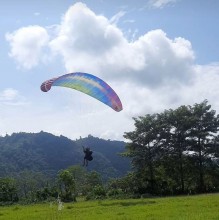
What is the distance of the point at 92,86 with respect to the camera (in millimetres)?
22250

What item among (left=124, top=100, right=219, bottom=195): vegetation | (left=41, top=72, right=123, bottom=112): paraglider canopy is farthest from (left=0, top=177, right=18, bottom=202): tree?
(left=41, top=72, right=123, bottom=112): paraglider canopy

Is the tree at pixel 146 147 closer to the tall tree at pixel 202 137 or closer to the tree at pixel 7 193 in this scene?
the tall tree at pixel 202 137

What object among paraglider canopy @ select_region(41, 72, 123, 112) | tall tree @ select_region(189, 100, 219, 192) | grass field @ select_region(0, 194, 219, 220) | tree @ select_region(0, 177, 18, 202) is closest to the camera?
grass field @ select_region(0, 194, 219, 220)

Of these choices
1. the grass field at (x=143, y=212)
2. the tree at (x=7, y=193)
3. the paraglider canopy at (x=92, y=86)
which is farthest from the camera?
the tree at (x=7, y=193)

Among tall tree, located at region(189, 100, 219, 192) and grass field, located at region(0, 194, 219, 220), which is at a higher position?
tall tree, located at region(189, 100, 219, 192)

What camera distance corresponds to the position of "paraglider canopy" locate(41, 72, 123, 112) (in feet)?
72.4

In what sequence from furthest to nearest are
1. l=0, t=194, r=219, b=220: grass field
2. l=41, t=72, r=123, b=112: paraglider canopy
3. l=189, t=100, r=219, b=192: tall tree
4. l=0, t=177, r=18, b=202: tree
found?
l=0, t=177, r=18, b=202: tree → l=189, t=100, r=219, b=192: tall tree → l=41, t=72, r=123, b=112: paraglider canopy → l=0, t=194, r=219, b=220: grass field

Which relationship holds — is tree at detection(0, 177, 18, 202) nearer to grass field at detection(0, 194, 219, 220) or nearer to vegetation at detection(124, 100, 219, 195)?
vegetation at detection(124, 100, 219, 195)

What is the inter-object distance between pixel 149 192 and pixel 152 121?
980 centimetres

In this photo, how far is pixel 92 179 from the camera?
9325 centimetres

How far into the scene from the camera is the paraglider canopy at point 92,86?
22062mm

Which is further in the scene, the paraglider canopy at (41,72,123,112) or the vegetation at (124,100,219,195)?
the vegetation at (124,100,219,195)

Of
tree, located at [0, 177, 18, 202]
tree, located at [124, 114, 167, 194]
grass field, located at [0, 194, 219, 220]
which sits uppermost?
tree, located at [124, 114, 167, 194]

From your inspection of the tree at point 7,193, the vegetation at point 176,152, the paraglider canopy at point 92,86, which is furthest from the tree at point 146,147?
the paraglider canopy at point 92,86
